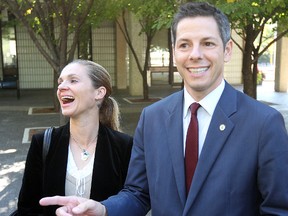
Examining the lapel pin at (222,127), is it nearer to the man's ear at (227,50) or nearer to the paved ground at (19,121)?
the man's ear at (227,50)

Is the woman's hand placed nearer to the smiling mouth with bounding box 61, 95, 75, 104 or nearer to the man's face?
the man's face

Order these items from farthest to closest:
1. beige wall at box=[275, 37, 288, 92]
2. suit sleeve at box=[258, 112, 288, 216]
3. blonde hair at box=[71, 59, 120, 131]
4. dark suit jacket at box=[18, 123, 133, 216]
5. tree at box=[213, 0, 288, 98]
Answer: beige wall at box=[275, 37, 288, 92]
tree at box=[213, 0, 288, 98]
blonde hair at box=[71, 59, 120, 131]
dark suit jacket at box=[18, 123, 133, 216]
suit sleeve at box=[258, 112, 288, 216]

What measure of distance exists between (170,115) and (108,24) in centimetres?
1802

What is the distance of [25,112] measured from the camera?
13086 millimetres

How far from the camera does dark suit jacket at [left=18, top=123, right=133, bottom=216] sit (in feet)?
8.34

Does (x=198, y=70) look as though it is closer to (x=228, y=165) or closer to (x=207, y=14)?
(x=207, y=14)

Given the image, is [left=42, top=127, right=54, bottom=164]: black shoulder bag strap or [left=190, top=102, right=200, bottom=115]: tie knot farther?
[left=42, top=127, right=54, bottom=164]: black shoulder bag strap

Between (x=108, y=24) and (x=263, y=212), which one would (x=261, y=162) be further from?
(x=108, y=24)

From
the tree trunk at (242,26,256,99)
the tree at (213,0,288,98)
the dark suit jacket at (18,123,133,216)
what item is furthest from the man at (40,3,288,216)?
the tree trunk at (242,26,256,99)

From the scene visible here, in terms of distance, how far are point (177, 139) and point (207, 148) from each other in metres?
0.17

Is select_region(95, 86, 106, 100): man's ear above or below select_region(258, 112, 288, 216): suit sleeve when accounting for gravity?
above

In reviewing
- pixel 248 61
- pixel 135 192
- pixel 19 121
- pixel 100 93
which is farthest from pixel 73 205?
pixel 19 121

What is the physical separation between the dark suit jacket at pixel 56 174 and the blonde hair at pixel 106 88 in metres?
0.33

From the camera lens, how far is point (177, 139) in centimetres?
174
